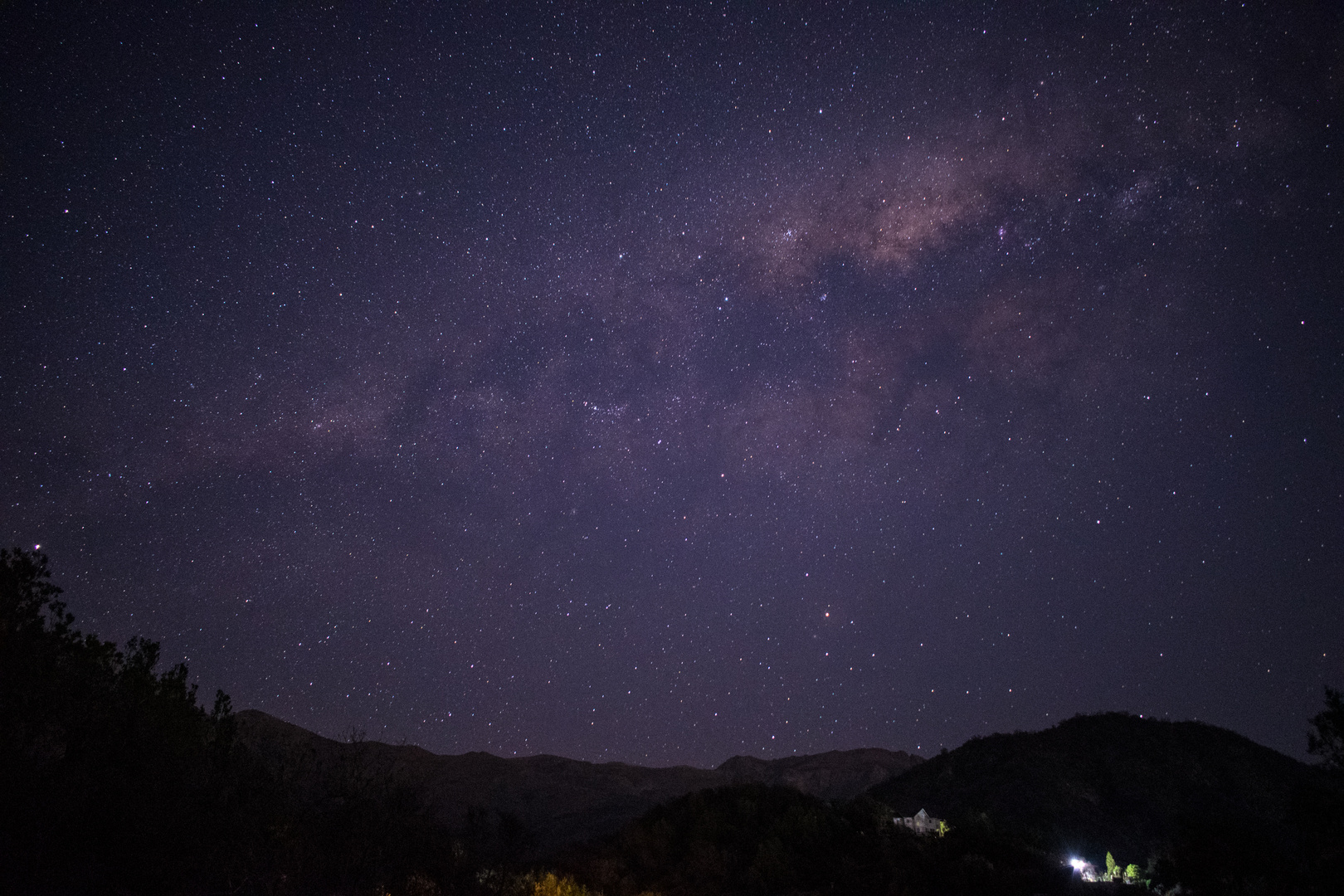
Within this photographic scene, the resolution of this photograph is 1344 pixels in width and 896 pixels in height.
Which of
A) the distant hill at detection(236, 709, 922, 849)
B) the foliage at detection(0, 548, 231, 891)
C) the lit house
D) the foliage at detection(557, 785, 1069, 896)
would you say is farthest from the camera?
the distant hill at detection(236, 709, 922, 849)

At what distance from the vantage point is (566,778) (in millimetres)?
64500

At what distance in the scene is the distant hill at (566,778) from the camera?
168 ft

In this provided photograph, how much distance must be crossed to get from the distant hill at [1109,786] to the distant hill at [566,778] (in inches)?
600

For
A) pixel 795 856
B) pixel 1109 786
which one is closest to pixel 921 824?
pixel 795 856

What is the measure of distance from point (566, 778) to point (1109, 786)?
48.1 meters

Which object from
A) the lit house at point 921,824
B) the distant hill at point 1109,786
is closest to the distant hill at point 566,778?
the distant hill at point 1109,786

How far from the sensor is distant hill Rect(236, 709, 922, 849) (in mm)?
51156

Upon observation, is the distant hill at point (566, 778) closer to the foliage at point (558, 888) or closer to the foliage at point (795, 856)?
the foliage at point (795, 856)

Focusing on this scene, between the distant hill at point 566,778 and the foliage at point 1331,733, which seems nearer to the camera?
the foliage at point 1331,733

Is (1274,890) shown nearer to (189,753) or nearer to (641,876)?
(641,876)

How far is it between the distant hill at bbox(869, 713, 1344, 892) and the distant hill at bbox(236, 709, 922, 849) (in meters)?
15.3

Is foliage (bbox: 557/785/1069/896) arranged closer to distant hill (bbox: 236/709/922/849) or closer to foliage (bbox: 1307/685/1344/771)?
foliage (bbox: 1307/685/1344/771)

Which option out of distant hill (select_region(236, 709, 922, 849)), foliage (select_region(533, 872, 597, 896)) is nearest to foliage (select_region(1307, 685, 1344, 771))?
foliage (select_region(533, 872, 597, 896))

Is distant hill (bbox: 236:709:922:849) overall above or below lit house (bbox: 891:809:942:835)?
below
